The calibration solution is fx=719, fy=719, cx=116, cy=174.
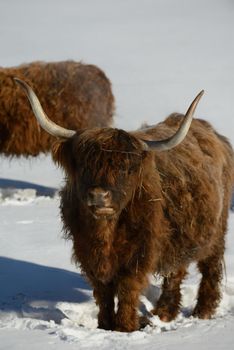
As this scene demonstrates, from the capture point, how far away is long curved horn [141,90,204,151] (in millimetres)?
4195

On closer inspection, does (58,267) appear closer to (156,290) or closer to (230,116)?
(156,290)

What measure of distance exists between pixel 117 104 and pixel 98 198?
11781mm

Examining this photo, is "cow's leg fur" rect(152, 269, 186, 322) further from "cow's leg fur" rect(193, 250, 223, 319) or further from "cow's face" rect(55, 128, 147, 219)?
"cow's face" rect(55, 128, 147, 219)

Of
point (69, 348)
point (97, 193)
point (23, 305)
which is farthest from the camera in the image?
point (23, 305)

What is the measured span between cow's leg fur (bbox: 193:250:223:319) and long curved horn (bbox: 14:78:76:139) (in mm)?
1788

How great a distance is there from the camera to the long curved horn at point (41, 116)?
170 inches

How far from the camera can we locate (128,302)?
4590mm

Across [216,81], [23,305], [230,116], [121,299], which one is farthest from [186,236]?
[216,81]

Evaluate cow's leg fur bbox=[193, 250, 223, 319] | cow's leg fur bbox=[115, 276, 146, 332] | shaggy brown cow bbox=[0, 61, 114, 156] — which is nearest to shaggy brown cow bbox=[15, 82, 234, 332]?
cow's leg fur bbox=[115, 276, 146, 332]

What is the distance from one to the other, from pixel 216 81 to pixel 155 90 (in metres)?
1.87

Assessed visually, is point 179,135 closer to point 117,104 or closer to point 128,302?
point 128,302

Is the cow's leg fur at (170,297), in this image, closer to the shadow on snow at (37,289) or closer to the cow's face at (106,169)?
the shadow on snow at (37,289)

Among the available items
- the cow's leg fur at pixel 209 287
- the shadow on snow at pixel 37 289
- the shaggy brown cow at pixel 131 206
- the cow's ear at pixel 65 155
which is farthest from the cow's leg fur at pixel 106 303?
the cow's leg fur at pixel 209 287

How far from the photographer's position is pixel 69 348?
3.81 metres
